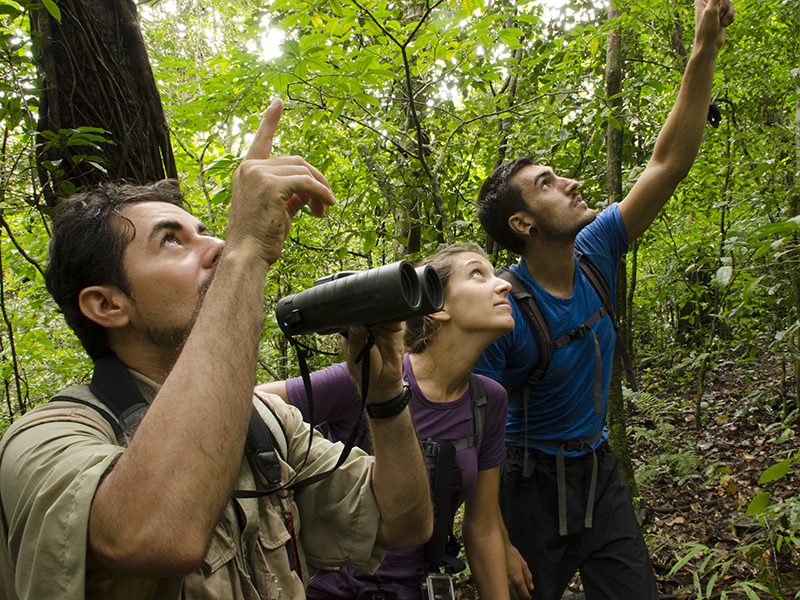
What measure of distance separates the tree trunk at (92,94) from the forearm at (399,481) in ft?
5.37

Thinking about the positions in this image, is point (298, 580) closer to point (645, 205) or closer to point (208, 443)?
point (208, 443)

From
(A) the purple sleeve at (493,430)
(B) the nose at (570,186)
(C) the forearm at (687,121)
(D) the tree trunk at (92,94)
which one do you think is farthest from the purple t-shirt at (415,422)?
(C) the forearm at (687,121)

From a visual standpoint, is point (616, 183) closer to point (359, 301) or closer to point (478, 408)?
point (478, 408)

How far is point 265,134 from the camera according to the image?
129 centimetres

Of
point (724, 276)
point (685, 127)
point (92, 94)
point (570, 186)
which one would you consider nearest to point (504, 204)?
point (570, 186)

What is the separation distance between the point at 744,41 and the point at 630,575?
4356mm

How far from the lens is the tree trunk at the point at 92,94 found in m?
2.19

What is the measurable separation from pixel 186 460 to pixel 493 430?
1647 mm

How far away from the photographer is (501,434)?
2338 millimetres

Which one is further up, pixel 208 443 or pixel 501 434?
pixel 208 443

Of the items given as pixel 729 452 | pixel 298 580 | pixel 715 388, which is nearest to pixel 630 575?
pixel 298 580

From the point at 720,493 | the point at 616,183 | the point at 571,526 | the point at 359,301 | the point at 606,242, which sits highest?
the point at 616,183

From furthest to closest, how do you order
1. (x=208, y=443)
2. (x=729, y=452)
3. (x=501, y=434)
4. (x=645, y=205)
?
(x=729, y=452)
(x=645, y=205)
(x=501, y=434)
(x=208, y=443)

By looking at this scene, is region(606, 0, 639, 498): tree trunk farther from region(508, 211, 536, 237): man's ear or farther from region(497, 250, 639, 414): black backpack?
region(508, 211, 536, 237): man's ear
